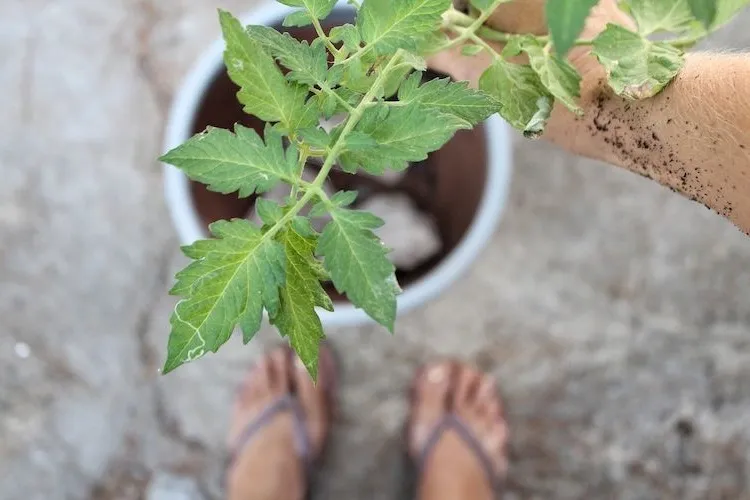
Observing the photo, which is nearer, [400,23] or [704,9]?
[704,9]

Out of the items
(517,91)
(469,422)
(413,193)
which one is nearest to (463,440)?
(469,422)

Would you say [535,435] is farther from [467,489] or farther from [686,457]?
[686,457]

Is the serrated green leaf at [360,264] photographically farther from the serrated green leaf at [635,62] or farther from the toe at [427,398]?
the toe at [427,398]

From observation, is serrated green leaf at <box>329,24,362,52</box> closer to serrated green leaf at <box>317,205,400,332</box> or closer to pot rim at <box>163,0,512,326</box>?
serrated green leaf at <box>317,205,400,332</box>

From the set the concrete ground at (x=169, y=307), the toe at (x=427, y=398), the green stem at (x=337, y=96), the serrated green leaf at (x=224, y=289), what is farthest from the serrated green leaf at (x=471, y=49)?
the toe at (x=427, y=398)

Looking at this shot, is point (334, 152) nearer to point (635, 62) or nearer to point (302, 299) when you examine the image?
point (302, 299)
